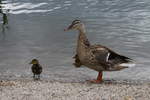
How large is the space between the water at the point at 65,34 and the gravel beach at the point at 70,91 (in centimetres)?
147

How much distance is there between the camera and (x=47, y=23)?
13680 mm

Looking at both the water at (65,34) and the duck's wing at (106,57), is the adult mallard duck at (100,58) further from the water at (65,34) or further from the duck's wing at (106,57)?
the water at (65,34)

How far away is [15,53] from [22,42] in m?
0.80

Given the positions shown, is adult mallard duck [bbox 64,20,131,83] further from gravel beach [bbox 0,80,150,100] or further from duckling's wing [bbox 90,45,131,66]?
gravel beach [bbox 0,80,150,100]

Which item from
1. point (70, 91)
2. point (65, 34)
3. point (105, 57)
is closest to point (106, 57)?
point (105, 57)

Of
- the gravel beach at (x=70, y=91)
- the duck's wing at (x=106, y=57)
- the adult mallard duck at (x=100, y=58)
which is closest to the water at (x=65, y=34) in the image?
the adult mallard duck at (x=100, y=58)

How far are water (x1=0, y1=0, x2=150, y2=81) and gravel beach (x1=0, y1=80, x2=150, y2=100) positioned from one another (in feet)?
4.81

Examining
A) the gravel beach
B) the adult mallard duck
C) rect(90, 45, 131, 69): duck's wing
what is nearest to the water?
the adult mallard duck

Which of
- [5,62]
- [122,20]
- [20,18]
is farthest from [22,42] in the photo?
[122,20]

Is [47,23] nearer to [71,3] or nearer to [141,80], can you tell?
[71,3]

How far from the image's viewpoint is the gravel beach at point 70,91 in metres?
6.71

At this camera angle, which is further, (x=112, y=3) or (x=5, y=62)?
(x=112, y=3)

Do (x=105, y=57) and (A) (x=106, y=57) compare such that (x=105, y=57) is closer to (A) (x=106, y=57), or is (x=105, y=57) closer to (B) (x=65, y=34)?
(A) (x=106, y=57)

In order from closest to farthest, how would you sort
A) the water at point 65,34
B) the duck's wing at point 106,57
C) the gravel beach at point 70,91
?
the gravel beach at point 70,91
the duck's wing at point 106,57
the water at point 65,34
